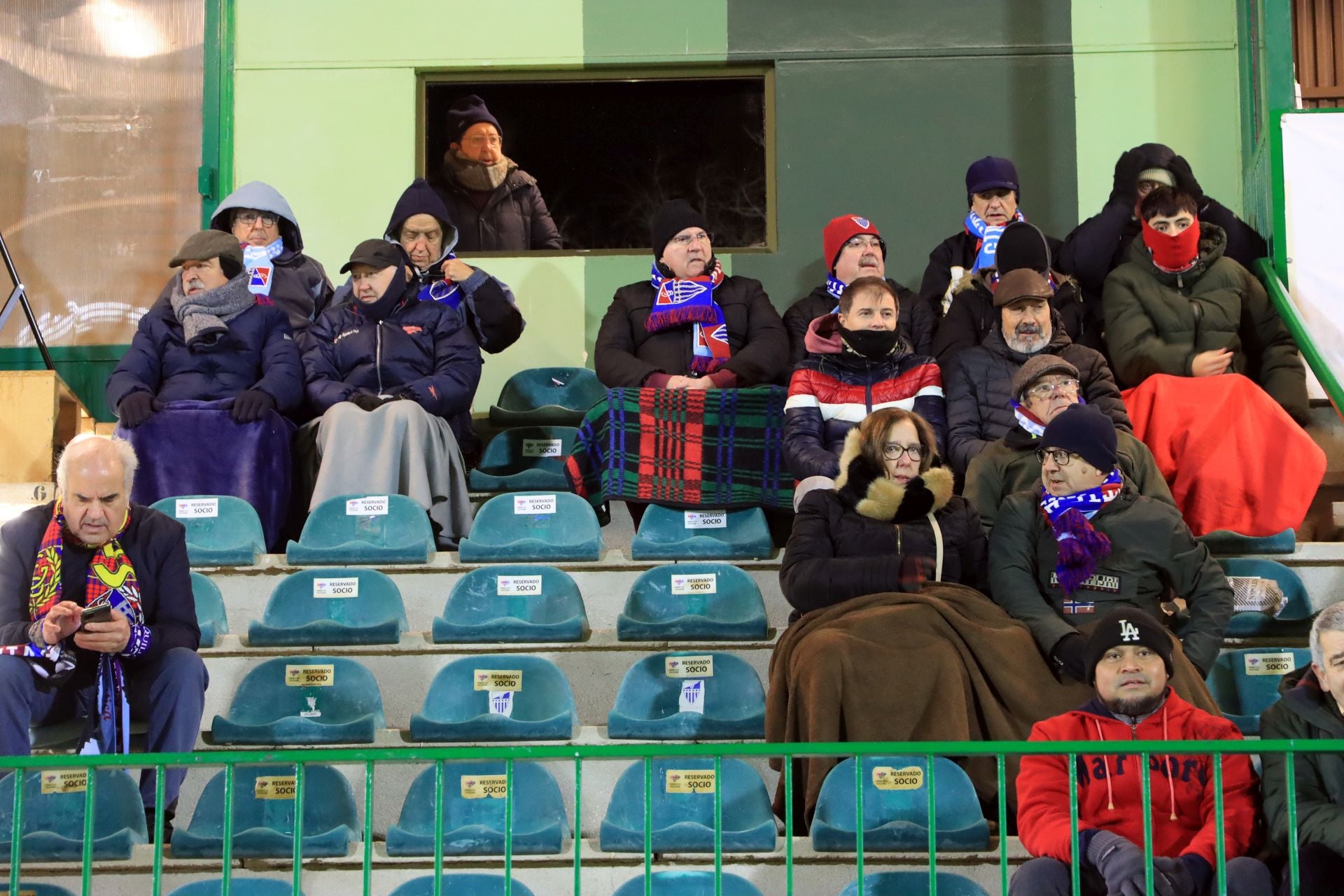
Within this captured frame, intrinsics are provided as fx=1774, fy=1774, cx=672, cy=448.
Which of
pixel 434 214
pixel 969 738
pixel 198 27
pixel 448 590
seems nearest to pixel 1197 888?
pixel 969 738

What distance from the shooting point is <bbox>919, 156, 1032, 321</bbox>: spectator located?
6.74 meters

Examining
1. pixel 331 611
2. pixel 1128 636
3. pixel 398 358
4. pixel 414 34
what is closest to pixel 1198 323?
pixel 1128 636

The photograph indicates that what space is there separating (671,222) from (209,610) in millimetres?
2313

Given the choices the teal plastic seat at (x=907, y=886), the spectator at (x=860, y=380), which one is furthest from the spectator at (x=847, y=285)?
the teal plastic seat at (x=907, y=886)

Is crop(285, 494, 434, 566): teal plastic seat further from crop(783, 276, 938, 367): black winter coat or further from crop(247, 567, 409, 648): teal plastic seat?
crop(783, 276, 938, 367): black winter coat

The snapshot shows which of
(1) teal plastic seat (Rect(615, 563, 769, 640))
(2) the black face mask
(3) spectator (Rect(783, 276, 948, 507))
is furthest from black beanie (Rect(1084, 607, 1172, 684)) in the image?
(2) the black face mask

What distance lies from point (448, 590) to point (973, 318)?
211 centimetres

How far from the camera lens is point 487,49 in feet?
26.2

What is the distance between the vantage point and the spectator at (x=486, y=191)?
7.94 meters

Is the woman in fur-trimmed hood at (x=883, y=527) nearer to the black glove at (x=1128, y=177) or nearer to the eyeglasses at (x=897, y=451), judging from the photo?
the eyeglasses at (x=897, y=451)

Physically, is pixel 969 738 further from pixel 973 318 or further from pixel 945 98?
pixel 945 98

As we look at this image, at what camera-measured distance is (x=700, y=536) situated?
18.7ft

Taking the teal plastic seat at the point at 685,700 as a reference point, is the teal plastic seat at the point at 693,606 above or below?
above

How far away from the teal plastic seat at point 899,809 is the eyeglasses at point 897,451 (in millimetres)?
963
